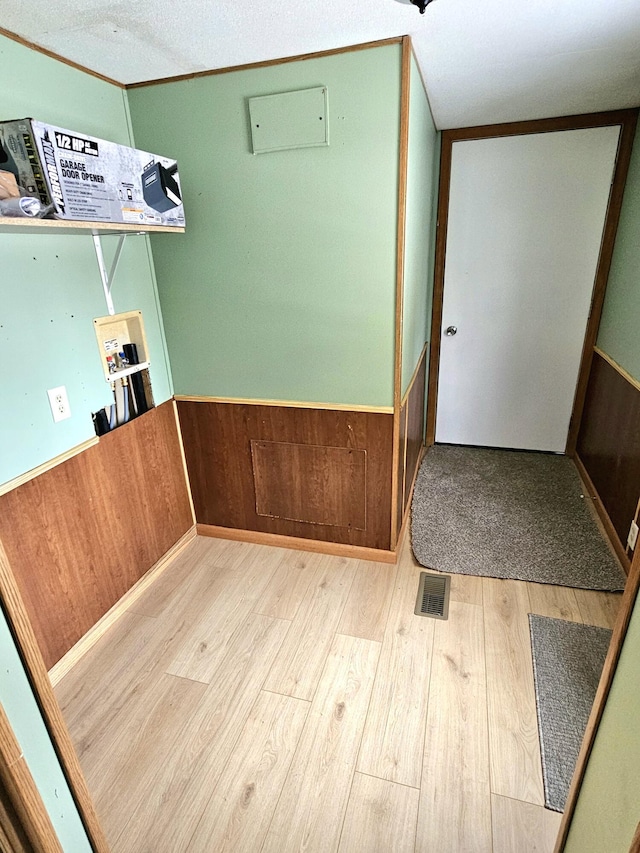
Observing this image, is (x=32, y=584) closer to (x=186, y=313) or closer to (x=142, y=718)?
(x=142, y=718)

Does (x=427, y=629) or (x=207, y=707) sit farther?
(x=427, y=629)

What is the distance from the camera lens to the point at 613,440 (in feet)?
8.54

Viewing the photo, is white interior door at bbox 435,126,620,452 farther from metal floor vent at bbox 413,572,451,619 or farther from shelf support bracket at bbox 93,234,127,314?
shelf support bracket at bbox 93,234,127,314

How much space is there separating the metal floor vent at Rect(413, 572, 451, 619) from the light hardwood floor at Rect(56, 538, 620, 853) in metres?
0.04

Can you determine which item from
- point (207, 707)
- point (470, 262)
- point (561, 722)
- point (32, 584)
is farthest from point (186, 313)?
point (561, 722)

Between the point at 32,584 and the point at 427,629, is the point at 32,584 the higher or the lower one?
the higher one

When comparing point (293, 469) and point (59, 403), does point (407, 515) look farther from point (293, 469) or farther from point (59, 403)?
point (59, 403)

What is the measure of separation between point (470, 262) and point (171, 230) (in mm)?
2169

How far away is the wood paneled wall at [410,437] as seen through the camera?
93.1 inches

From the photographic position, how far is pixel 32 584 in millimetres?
1679

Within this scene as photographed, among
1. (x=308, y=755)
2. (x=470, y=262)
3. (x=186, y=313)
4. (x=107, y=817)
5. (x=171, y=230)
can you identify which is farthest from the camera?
(x=470, y=262)

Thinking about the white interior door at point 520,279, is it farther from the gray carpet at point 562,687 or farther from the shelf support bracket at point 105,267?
the shelf support bracket at point 105,267

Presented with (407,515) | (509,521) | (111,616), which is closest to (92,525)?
(111,616)

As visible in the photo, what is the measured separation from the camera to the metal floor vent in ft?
6.83
